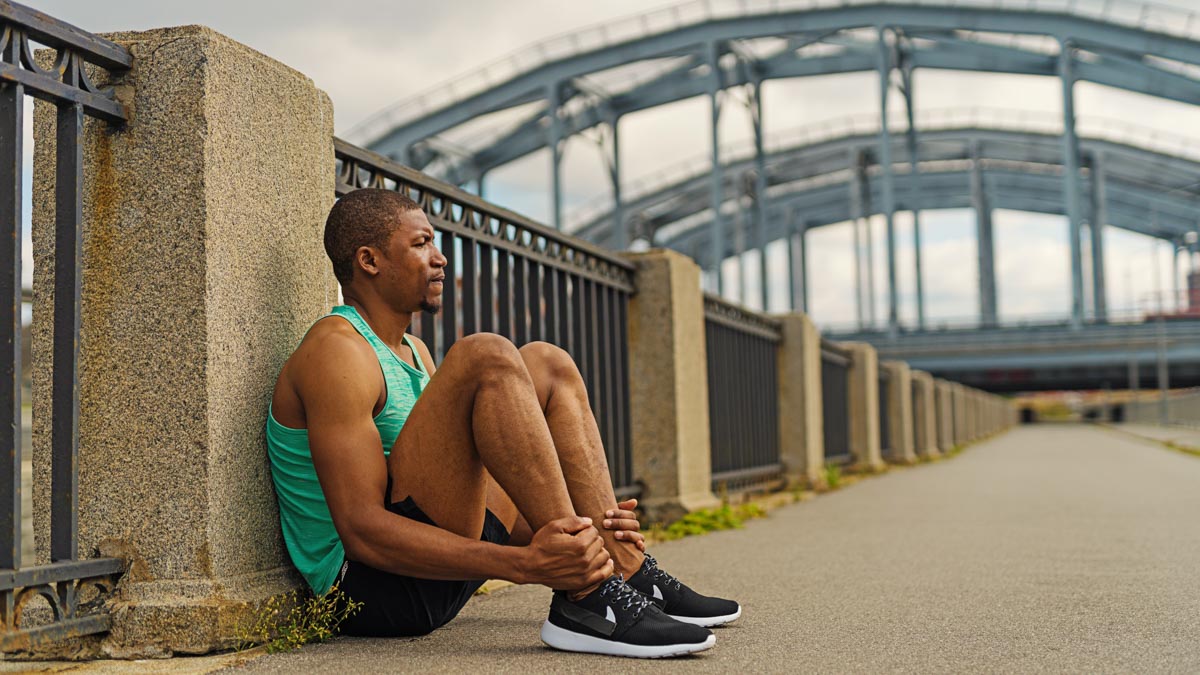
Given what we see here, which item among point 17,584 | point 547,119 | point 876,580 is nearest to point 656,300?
point 876,580

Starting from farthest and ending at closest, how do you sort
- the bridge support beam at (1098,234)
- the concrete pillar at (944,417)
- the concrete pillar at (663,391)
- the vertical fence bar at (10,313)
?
1. the bridge support beam at (1098,234)
2. the concrete pillar at (944,417)
3. the concrete pillar at (663,391)
4. the vertical fence bar at (10,313)

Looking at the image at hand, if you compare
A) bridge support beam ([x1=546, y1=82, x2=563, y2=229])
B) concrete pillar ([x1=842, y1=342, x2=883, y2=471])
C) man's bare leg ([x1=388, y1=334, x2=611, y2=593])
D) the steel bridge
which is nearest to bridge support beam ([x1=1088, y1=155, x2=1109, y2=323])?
the steel bridge

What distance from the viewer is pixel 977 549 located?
6512mm

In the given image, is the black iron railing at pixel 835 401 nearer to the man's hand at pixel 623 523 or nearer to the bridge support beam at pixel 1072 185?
the man's hand at pixel 623 523

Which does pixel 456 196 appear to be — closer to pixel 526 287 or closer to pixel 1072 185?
pixel 526 287

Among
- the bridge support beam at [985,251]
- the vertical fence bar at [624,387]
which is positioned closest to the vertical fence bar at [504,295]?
the vertical fence bar at [624,387]

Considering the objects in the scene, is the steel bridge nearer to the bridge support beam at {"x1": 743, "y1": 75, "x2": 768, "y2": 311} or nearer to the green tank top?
the bridge support beam at {"x1": 743, "y1": 75, "x2": 768, "y2": 311}

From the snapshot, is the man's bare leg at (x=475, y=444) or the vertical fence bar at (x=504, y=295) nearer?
the man's bare leg at (x=475, y=444)

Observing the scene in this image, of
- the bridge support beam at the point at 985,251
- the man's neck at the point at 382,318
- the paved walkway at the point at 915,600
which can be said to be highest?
the bridge support beam at the point at 985,251

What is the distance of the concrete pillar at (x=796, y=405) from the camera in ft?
39.5

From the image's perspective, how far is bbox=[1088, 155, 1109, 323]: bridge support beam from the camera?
183 feet

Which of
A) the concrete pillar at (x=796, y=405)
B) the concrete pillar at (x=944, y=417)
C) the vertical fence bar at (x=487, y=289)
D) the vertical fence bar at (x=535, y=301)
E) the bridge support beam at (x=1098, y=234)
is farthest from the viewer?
the bridge support beam at (x=1098, y=234)

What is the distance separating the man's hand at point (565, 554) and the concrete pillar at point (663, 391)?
4485 millimetres

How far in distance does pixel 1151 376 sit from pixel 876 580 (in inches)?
2235
